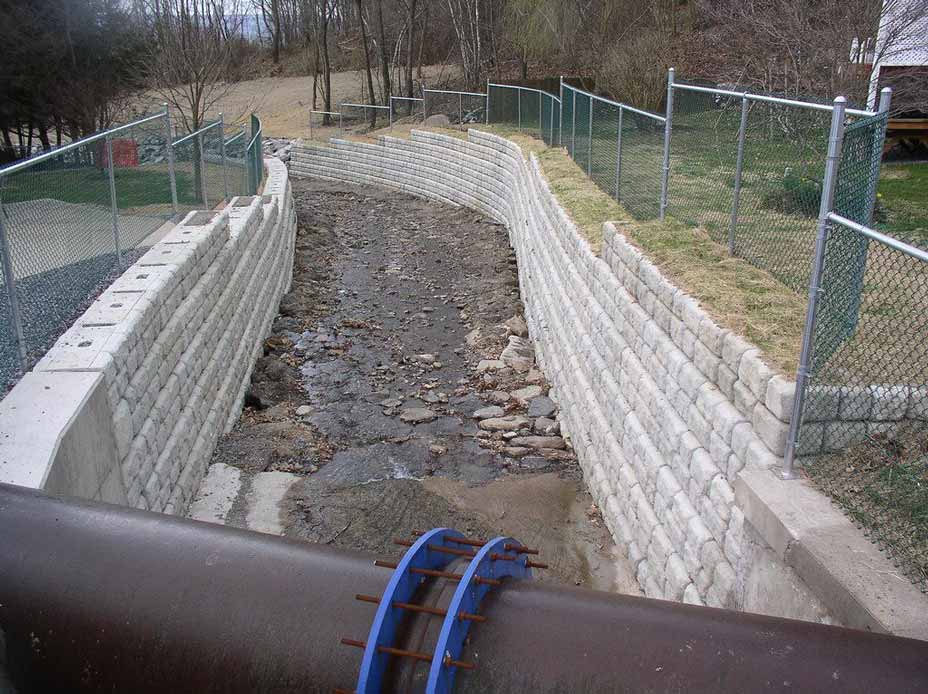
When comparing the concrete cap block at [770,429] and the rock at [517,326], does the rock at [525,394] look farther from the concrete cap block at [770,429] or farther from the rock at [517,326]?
the concrete cap block at [770,429]

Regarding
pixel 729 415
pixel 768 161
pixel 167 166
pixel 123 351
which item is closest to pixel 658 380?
pixel 729 415

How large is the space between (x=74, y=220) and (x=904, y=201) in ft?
34.6

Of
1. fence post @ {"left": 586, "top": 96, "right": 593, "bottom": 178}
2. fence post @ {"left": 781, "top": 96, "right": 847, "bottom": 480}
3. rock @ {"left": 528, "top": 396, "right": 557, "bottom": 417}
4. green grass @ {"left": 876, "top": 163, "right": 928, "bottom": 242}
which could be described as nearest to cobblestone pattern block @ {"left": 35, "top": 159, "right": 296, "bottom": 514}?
rock @ {"left": 528, "top": 396, "right": 557, "bottom": 417}

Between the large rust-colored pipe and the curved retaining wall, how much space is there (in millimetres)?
1635

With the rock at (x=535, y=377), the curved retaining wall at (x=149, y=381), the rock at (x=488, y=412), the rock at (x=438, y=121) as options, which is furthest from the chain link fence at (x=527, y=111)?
the rock at (x=488, y=412)

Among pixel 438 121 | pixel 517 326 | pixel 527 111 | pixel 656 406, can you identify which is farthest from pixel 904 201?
pixel 438 121

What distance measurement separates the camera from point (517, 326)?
42.1 ft

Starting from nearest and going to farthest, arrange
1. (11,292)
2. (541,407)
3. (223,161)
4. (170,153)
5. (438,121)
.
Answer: (11,292), (541,407), (170,153), (223,161), (438,121)

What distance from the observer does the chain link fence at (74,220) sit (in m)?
5.55

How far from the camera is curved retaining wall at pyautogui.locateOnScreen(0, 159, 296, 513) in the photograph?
187 inches

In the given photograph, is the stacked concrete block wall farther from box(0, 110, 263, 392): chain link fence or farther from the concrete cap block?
box(0, 110, 263, 392): chain link fence

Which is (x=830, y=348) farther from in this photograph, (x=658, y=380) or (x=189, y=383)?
(x=189, y=383)

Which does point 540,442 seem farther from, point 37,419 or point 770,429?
point 37,419

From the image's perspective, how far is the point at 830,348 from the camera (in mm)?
4719
